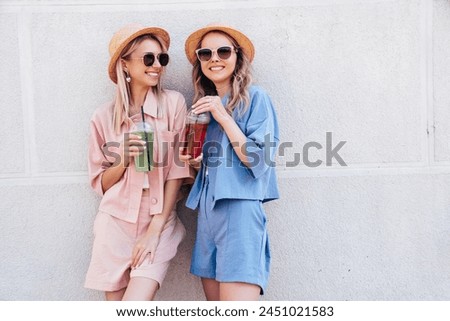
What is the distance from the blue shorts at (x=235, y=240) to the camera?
9.88ft

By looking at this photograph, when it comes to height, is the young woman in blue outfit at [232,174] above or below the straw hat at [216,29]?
below

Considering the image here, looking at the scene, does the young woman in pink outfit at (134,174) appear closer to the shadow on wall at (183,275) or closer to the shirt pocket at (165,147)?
the shirt pocket at (165,147)

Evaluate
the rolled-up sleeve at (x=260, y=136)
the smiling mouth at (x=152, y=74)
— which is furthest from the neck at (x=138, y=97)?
the rolled-up sleeve at (x=260, y=136)

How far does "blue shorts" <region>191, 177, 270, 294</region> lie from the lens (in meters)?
3.01

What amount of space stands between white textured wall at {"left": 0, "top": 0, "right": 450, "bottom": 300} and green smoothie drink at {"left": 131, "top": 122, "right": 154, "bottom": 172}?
0.66m

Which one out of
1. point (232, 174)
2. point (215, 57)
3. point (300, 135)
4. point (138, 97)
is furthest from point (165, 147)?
point (300, 135)

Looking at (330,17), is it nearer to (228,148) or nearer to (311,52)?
(311,52)

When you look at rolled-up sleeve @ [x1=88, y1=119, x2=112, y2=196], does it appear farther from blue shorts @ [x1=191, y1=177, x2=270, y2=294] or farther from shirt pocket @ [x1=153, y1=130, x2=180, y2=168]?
blue shorts @ [x1=191, y1=177, x2=270, y2=294]

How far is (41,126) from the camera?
3.69m

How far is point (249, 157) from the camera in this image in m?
3.02

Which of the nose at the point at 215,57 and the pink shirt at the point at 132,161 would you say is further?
the pink shirt at the point at 132,161

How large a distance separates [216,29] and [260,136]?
2.32 ft

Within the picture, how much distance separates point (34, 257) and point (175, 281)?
37.3 inches

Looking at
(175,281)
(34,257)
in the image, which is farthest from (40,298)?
(175,281)
